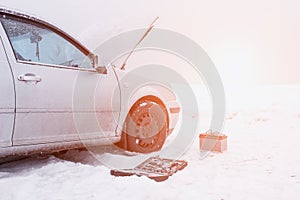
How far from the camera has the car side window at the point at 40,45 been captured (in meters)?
2.52

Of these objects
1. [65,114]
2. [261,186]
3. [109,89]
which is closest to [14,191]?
[65,114]

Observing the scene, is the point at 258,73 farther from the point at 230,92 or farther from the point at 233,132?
the point at 233,132

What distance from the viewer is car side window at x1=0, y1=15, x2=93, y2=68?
252cm

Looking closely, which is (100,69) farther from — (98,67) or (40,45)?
(40,45)

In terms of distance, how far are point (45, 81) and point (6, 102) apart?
15.7 inches

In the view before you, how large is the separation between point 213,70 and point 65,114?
9.36 metres

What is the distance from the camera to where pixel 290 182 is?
8.11ft

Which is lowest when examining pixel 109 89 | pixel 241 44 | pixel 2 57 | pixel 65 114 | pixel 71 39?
pixel 65 114

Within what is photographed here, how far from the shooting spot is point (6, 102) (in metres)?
2.27

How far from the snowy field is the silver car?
0.29 m

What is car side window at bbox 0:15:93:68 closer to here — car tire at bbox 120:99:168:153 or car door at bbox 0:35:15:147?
car door at bbox 0:35:15:147

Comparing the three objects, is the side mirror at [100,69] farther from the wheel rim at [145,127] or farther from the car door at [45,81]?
the wheel rim at [145,127]

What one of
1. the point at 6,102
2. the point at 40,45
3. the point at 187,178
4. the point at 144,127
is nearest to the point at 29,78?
the point at 6,102

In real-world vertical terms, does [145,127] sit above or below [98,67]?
below
